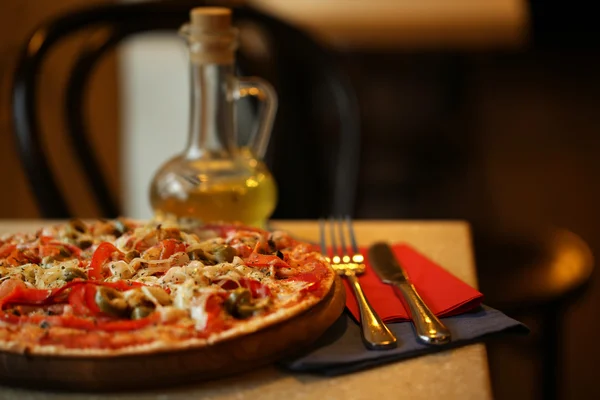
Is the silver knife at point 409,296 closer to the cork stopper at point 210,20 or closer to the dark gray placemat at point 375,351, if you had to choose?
the dark gray placemat at point 375,351

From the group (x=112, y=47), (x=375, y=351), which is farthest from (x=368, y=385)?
(x=112, y=47)

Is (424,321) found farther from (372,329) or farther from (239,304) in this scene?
(239,304)

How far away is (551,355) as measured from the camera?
1.64 metres

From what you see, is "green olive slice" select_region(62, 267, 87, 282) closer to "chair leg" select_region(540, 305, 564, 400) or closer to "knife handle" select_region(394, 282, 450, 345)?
"knife handle" select_region(394, 282, 450, 345)

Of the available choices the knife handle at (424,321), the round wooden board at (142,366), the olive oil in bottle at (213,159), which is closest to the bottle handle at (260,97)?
the olive oil in bottle at (213,159)

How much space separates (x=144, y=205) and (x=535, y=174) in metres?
2.46

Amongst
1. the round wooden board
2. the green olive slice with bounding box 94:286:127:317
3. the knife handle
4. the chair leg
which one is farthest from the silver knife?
the chair leg

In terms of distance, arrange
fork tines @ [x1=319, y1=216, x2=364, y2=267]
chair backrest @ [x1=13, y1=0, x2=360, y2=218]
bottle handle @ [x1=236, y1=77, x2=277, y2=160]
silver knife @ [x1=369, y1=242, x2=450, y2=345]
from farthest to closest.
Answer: chair backrest @ [x1=13, y1=0, x2=360, y2=218], bottle handle @ [x1=236, y1=77, x2=277, y2=160], fork tines @ [x1=319, y1=216, x2=364, y2=267], silver knife @ [x1=369, y1=242, x2=450, y2=345]

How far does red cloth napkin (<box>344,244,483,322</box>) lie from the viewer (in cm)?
80

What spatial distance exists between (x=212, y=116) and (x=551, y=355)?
0.94 m

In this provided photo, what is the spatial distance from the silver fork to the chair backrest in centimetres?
63

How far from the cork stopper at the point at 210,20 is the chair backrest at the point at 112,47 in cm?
60

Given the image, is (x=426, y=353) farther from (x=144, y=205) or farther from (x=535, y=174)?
(x=535, y=174)

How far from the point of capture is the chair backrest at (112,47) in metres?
1.55
